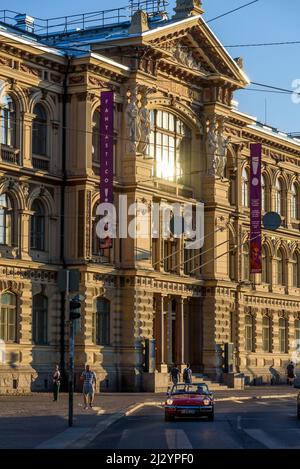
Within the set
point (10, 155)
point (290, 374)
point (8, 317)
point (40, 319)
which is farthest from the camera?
point (290, 374)

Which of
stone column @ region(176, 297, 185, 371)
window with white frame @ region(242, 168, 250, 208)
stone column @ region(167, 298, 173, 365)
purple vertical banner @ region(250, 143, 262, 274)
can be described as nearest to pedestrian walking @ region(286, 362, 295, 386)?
purple vertical banner @ region(250, 143, 262, 274)

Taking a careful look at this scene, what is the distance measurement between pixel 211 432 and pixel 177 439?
132 inches

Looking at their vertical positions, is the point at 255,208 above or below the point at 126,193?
above

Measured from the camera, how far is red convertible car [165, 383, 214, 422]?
41.0 metres

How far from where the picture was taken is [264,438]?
31.2 meters

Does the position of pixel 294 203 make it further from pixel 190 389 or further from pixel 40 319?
pixel 190 389

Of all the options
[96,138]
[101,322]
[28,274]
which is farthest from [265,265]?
[28,274]

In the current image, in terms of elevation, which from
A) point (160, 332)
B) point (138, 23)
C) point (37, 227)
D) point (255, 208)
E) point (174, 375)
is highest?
point (138, 23)

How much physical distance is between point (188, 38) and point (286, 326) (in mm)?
24149

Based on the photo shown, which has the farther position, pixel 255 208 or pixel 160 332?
pixel 255 208

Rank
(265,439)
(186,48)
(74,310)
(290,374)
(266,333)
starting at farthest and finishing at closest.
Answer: (266,333) → (290,374) → (186,48) → (74,310) → (265,439)

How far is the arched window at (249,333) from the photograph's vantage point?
78.8 m

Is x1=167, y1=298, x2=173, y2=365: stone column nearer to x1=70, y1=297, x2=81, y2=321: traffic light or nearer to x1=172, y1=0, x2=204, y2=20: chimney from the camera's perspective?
x1=172, y1=0, x2=204, y2=20: chimney

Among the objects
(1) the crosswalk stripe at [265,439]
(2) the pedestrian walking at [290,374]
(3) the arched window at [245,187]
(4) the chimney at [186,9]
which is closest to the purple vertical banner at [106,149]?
(4) the chimney at [186,9]
